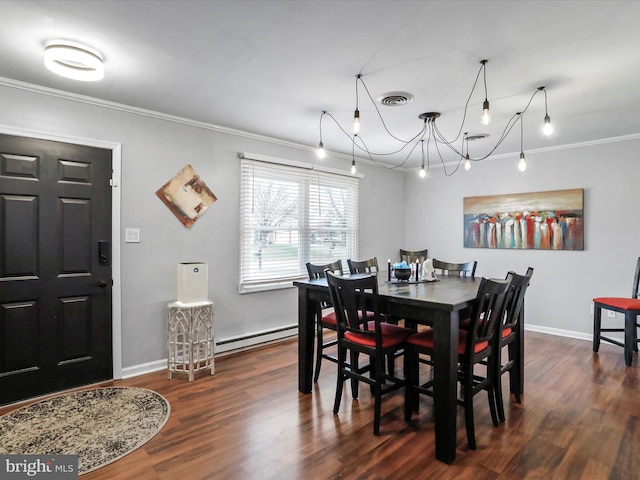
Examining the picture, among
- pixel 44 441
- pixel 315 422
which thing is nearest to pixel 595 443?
pixel 315 422

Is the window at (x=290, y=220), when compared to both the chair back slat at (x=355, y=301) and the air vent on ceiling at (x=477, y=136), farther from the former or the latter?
the chair back slat at (x=355, y=301)

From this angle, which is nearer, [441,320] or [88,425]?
[441,320]

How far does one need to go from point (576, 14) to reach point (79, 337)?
3.99 meters

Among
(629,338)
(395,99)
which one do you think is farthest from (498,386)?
(395,99)

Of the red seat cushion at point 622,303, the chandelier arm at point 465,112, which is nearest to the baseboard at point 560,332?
the red seat cushion at point 622,303

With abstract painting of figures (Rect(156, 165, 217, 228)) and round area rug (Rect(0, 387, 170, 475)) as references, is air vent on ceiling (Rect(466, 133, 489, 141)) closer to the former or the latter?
abstract painting of figures (Rect(156, 165, 217, 228))

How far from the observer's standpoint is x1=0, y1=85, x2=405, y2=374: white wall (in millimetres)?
2927

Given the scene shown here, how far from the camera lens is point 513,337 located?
2680 millimetres

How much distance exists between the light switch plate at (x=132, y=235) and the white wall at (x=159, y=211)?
4 centimetres

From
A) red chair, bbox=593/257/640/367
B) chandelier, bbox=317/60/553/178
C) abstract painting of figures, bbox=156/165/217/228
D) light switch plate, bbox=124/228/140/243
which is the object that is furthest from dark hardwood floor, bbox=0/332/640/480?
chandelier, bbox=317/60/553/178

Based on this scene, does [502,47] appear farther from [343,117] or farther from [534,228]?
[534,228]

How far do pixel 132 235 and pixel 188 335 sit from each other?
1.07 m

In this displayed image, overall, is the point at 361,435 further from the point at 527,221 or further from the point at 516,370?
the point at 527,221

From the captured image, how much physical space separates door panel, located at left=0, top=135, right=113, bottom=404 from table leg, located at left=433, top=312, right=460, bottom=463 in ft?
8.91
